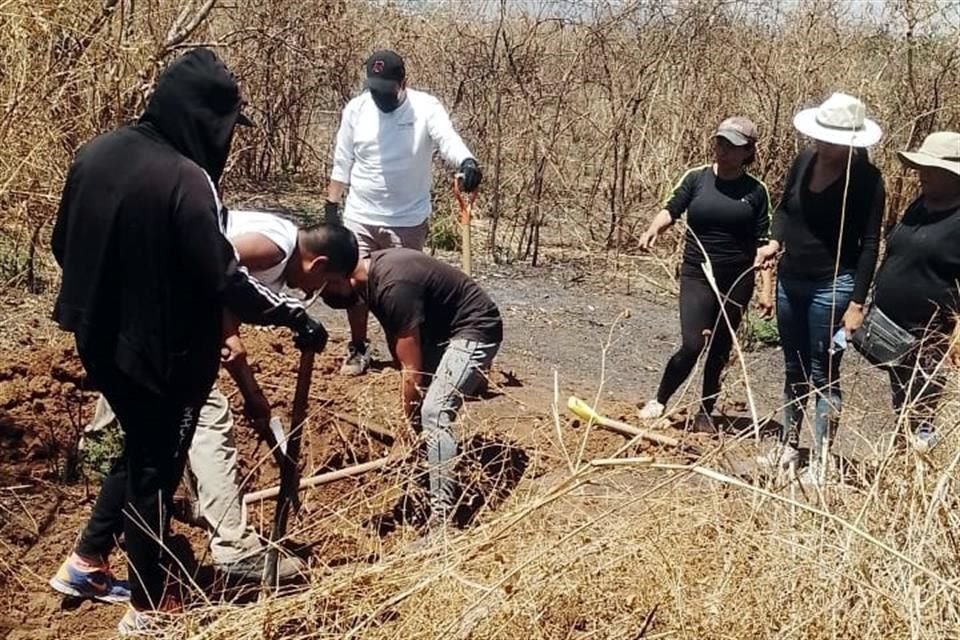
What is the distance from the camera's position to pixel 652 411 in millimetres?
5824

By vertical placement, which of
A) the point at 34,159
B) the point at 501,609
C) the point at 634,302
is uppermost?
the point at 34,159

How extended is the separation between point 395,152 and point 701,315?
1.96 m

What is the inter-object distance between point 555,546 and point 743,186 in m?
3.24

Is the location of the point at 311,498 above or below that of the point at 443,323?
below

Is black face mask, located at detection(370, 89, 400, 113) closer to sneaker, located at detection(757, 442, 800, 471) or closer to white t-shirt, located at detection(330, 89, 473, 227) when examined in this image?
white t-shirt, located at detection(330, 89, 473, 227)

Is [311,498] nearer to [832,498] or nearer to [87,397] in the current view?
[87,397]

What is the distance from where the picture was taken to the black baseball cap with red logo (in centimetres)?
598

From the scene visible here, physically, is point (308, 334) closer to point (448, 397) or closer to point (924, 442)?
point (448, 397)

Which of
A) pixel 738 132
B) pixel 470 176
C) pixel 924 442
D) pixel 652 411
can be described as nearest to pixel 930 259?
pixel 738 132

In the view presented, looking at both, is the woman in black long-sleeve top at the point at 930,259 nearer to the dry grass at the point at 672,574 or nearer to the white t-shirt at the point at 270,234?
the dry grass at the point at 672,574

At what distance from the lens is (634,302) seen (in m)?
8.92

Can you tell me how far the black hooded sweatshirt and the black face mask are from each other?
2.76 meters

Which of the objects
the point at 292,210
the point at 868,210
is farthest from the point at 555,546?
the point at 292,210

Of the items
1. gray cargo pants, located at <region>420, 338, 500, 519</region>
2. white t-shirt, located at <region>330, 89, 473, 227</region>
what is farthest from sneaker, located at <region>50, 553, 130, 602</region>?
white t-shirt, located at <region>330, 89, 473, 227</region>
